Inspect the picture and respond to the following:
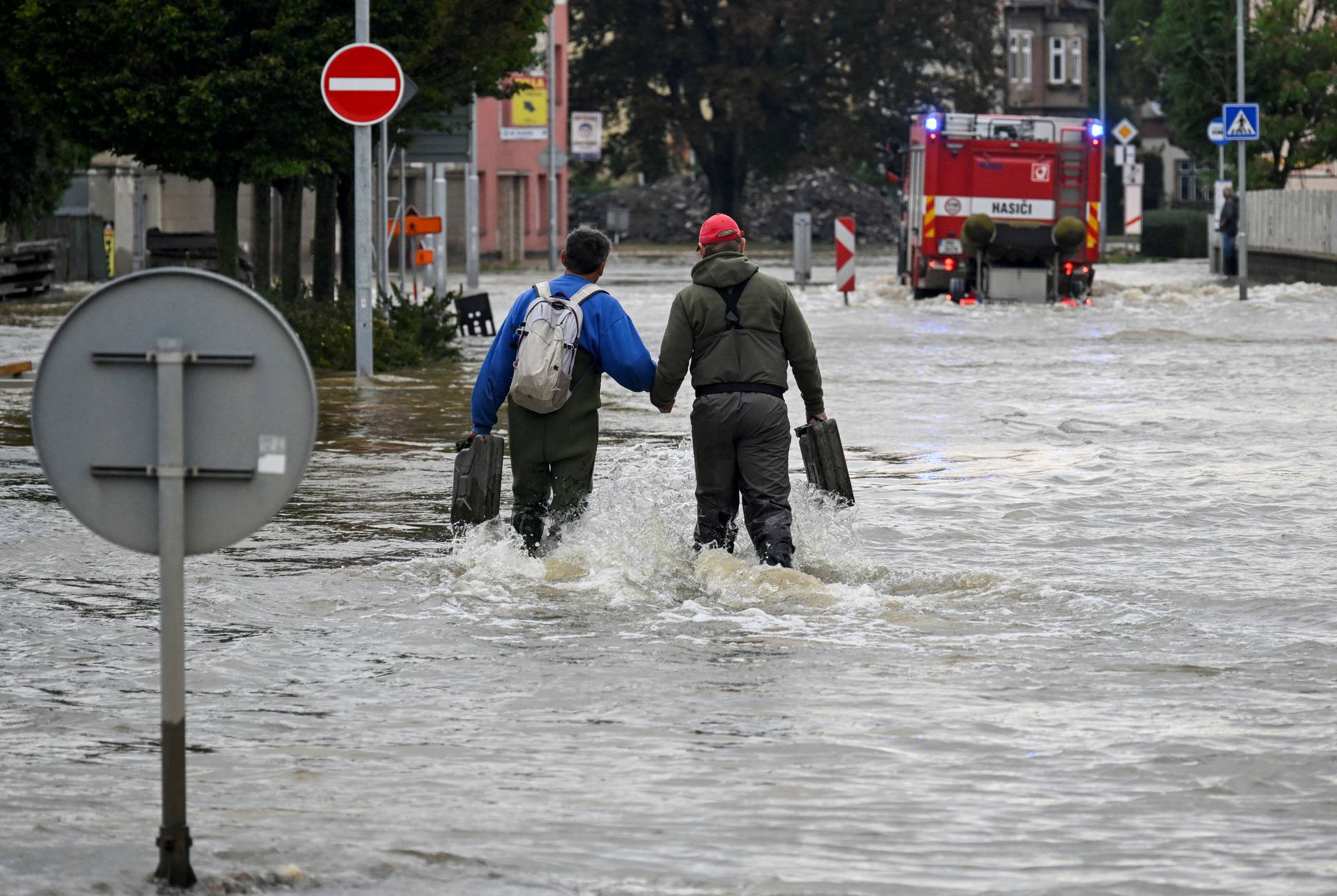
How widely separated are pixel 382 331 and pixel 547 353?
499 inches

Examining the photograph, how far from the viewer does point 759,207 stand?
83.2m

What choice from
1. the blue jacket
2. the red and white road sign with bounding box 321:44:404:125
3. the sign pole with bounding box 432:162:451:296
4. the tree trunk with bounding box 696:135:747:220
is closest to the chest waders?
the blue jacket

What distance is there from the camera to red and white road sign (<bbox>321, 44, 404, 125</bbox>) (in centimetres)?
1873

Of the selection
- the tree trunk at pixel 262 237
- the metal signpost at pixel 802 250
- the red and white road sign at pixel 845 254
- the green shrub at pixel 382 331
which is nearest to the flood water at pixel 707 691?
the green shrub at pixel 382 331

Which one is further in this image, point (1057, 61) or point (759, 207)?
point (1057, 61)

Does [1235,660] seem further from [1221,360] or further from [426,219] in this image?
[426,219]

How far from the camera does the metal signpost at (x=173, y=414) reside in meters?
5.12

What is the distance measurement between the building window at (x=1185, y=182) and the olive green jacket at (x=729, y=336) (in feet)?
319

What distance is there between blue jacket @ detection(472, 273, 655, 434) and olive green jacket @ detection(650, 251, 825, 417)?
12cm

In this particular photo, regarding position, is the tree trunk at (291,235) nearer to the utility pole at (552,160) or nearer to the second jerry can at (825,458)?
the second jerry can at (825,458)

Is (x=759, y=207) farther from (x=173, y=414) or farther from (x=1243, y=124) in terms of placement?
(x=173, y=414)

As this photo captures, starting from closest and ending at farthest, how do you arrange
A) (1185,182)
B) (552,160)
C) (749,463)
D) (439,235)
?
(749,463)
(439,235)
(552,160)
(1185,182)

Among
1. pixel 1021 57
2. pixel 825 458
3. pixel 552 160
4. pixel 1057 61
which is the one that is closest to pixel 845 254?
pixel 552 160

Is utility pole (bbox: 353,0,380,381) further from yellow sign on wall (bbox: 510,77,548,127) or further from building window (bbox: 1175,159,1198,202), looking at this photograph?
building window (bbox: 1175,159,1198,202)
